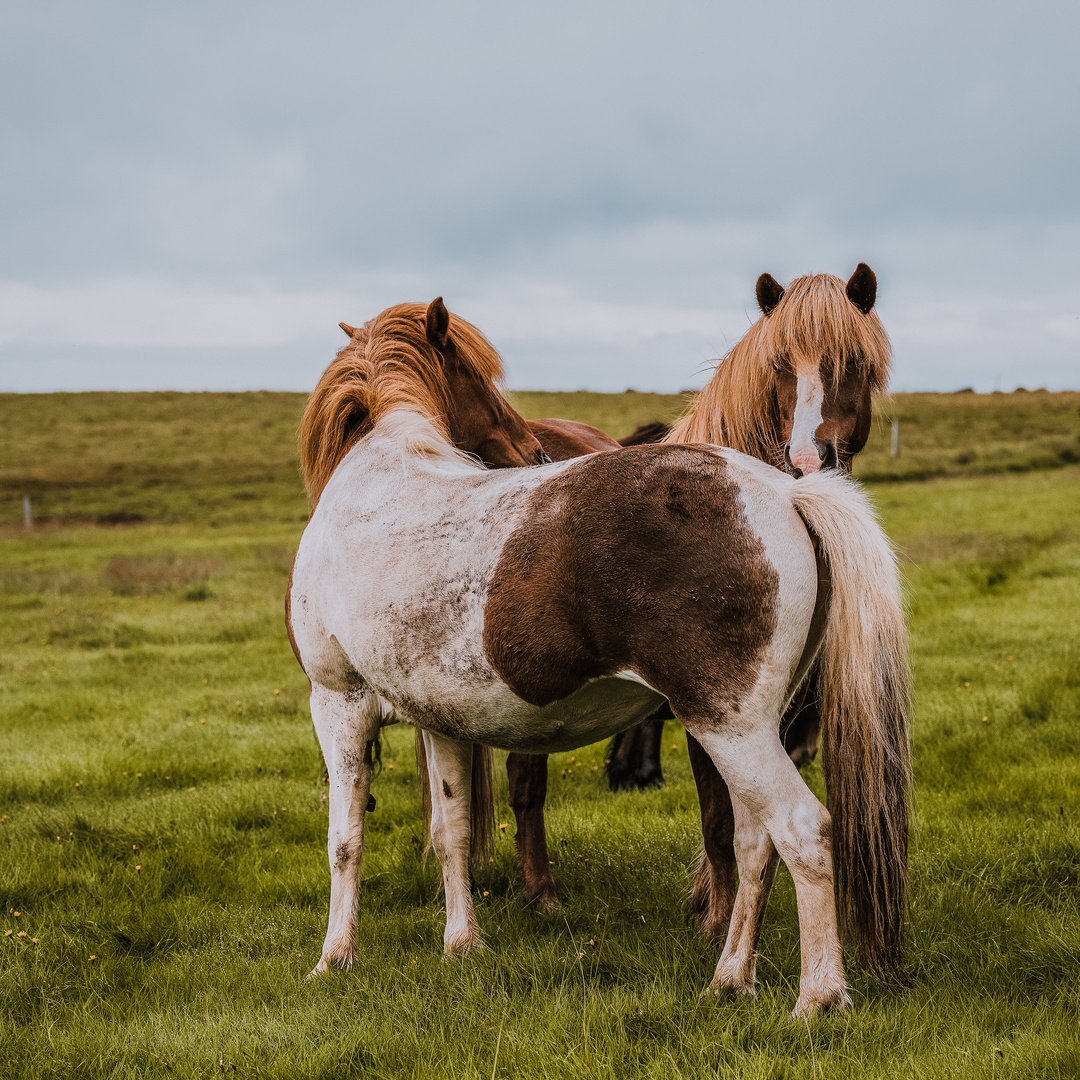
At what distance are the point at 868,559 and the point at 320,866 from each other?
3517 mm

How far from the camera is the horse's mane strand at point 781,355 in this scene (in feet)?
11.7

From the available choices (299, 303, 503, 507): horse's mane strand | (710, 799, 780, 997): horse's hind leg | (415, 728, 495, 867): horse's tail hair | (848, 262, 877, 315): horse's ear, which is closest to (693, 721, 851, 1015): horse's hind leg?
(710, 799, 780, 997): horse's hind leg

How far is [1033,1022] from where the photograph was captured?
9.10 feet

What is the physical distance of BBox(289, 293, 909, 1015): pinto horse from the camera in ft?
8.60

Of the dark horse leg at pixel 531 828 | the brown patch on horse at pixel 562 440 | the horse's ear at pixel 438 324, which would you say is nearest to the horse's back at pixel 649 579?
the horse's ear at pixel 438 324

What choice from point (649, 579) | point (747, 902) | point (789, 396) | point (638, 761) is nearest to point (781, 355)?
point (789, 396)

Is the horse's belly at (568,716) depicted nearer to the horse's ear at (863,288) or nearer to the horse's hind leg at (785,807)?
the horse's hind leg at (785,807)

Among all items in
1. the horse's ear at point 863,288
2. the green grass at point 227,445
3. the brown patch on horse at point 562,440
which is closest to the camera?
the horse's ear at point 863,288

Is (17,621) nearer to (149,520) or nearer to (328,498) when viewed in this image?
(328,498)

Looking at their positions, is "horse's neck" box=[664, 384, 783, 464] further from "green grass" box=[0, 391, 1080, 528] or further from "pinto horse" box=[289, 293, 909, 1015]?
"green grass" box=[0, 391, 1080, 528]

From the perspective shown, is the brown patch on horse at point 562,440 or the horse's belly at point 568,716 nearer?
the horse's belly at point 568,716

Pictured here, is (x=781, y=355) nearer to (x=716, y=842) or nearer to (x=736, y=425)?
(x=736, y=425)

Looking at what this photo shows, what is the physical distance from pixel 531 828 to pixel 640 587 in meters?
2.22

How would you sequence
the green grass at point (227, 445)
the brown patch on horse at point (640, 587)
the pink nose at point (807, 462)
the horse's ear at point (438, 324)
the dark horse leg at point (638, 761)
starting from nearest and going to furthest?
the brown patch on horse at point (640, 587) < the pink nose at point (807, 462) < the horse's ear at point (438, 324) < the dark horse leg at point (638, 761) < the green grass at point (227, 445)
